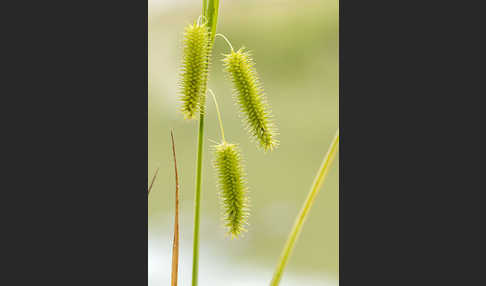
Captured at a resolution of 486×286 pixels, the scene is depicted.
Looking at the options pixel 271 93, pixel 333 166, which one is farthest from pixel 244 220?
pixel 271 93

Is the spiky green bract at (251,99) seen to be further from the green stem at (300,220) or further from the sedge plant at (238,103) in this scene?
the green stem at (300,220)

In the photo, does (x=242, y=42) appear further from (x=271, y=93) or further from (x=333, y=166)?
(x=333, y=166)

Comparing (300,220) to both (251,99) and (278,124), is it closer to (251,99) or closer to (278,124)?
(251,99)

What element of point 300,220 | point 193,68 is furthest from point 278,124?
point 193,68

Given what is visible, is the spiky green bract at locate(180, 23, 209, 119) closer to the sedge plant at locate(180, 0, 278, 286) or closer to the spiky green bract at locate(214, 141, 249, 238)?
the sedge plant at locate(180, 0, 278, 286)

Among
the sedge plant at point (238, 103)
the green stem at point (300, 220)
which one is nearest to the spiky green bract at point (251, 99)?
the sedge plant at point (238, 103)
